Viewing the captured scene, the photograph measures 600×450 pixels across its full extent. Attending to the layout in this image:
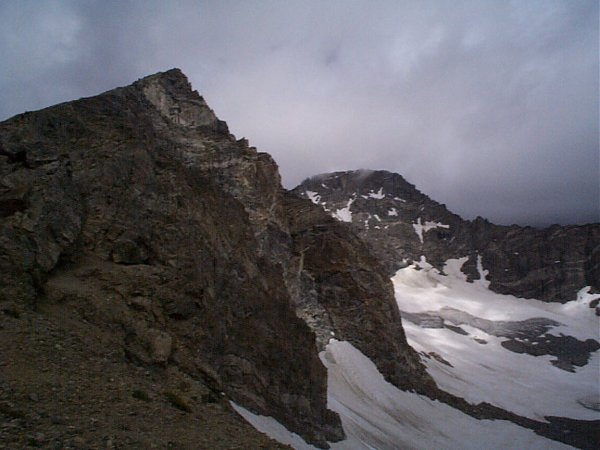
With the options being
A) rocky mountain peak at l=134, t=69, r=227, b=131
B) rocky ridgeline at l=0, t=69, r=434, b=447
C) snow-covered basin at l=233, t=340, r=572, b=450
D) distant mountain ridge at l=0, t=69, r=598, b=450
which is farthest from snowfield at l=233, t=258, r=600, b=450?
rocky mountain peak at l=134, t=69, r=227, b=131

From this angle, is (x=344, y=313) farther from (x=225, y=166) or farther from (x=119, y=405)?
(x=119, y=405)

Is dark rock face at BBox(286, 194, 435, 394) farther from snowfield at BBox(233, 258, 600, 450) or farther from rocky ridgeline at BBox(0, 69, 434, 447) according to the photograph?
rocky ridgeline at BBox(0, 69, 434, 447)

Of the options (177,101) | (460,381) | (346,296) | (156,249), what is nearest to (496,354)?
(460,381)

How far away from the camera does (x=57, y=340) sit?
11.4 meters

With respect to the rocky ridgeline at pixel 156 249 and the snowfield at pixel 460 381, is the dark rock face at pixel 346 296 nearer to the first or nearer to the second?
the snowfield at pixel 460 381

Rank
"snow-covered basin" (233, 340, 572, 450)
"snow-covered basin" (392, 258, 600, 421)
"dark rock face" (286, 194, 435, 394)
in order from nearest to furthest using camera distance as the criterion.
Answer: "snow-covered basin" (233, 340, 572, 450)
"dark rock face" (286, 194, 435, 394)
"snow-covered basin" (392, 258, 600, 421)

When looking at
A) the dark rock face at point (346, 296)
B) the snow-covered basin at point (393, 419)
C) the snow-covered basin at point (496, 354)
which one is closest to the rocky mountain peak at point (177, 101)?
the dark rock face at point (346, 296)

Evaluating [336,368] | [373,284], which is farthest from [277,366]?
[373,284]

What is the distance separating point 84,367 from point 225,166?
26.8m

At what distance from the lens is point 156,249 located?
18.9m

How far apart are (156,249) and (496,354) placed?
11445cm

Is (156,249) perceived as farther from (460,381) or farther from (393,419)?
(460,381)

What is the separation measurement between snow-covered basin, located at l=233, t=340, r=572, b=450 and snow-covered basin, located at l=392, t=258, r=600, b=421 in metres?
14.8

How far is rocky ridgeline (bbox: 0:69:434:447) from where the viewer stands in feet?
45.1
